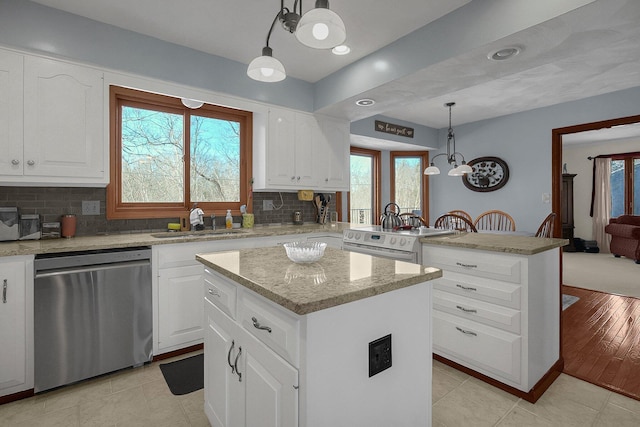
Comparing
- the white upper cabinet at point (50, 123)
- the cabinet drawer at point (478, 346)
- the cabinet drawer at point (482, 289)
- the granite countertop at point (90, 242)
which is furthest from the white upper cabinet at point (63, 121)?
the cabinet drawer at point (478, 346)

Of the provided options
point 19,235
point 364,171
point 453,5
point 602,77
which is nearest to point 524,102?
point 602,77

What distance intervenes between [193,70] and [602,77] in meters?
4.34

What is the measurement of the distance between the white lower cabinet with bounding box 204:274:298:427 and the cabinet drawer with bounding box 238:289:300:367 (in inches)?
1.1

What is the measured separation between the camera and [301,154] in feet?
11.8

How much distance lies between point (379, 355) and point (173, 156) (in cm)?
280

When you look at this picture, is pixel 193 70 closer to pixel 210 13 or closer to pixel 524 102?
A: pixel 210 13

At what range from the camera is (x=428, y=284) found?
127 centimetres

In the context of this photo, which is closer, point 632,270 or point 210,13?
point 210,13

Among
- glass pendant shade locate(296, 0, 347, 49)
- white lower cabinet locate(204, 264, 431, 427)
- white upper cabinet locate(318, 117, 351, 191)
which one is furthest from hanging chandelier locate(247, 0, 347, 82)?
white upper cabinet locate(318, 117, 351, 191)

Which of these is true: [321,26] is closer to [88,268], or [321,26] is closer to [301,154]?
[88,268]

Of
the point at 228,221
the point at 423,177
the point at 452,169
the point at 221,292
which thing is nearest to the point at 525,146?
the point at 452,169

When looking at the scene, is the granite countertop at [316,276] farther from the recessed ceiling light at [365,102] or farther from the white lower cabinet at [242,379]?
the recessed ceiling light at [365,102]

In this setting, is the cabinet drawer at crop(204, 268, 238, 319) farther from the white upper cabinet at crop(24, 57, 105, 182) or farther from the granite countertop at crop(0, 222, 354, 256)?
the white upper cabinet at crop(24, 57, 105, 182)

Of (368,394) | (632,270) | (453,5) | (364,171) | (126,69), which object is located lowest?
(632,270)
